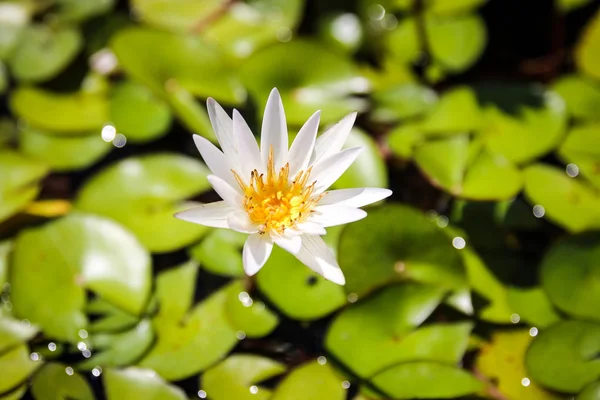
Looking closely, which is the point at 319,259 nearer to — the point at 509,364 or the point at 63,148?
the point at 509,364

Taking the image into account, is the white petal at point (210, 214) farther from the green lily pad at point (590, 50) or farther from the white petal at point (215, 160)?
the green lily pad at point (590, 50)

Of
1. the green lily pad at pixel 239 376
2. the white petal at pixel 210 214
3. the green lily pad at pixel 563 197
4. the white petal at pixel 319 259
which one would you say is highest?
the white petal at pixel 210 214

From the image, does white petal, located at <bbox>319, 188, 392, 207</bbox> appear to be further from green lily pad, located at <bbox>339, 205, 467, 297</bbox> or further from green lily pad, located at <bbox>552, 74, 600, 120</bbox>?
green lily pad, located at <bbox>552, 74, 600, 120</bbox>

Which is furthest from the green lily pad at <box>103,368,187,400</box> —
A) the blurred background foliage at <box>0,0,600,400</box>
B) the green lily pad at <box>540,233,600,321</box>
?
the green lily pad at <box>540,233,600,321</box>

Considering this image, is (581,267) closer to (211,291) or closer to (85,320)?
(211,291)

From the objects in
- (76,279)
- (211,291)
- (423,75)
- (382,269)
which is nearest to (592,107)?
(423,75)

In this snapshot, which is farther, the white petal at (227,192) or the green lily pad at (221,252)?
the green lily pad at (221,252)

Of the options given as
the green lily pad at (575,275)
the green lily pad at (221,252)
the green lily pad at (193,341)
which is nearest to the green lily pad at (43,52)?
the green lily pad at (221,252)
